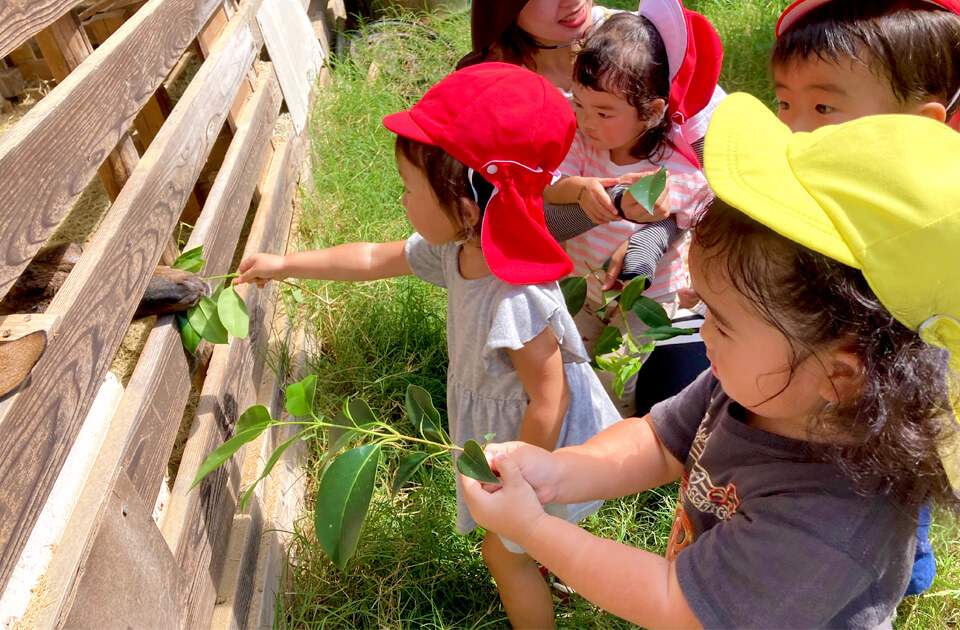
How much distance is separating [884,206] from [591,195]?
3.88ft

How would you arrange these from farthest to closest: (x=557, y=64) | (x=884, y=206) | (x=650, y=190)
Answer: (x=557, y=64) → (x=650, y=190) → (x=884, y=206)

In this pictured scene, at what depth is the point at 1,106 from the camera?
147 inches

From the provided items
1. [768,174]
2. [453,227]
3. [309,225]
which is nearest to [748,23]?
[309,225]

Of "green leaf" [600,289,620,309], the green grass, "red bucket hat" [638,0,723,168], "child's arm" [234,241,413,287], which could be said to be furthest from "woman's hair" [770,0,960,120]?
"child's arm" [234,241,413,287]

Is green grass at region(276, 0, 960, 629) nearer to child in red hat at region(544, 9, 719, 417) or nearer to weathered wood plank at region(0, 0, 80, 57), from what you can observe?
child in red hat at region(544, 9, 719, 417)

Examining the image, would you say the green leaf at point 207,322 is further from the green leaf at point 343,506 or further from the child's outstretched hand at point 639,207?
the child's outstretched hand at point 639,207

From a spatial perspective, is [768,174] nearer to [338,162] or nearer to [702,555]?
[702,555]

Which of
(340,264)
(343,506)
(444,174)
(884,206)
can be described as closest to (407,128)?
(444,174)

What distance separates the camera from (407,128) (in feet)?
4.81

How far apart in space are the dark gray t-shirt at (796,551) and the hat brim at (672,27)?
121 cm

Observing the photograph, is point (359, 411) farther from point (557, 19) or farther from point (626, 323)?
point (557, 19)

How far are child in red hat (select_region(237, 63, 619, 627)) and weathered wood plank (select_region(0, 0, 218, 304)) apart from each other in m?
0.58

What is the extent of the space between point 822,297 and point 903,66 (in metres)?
1.06

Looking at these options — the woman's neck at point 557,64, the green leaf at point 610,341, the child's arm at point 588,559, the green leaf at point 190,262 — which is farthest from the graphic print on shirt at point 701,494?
the woman's neck at point 557,64
